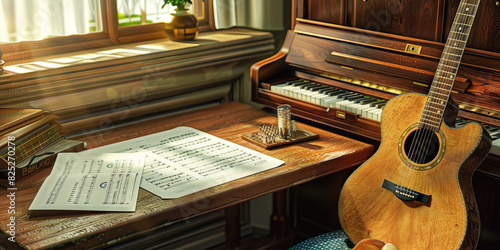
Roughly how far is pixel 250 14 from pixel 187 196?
1.45 metres

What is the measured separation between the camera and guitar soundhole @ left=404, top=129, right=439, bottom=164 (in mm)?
1778

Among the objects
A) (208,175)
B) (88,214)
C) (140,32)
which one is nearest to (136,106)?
(140,32)

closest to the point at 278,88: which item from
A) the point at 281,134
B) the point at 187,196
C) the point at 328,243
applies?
the point at 281,134

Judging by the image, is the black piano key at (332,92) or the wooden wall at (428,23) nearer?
the wooden wall at (428,23)

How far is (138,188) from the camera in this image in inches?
68.9

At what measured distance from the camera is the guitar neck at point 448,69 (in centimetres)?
175

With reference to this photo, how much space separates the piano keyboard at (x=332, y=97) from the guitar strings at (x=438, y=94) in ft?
0.94

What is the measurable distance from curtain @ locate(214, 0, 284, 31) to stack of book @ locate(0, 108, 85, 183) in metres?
1.12

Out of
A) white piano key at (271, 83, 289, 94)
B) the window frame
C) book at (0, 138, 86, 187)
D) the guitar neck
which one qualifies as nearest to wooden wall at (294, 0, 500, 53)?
the guitar neck

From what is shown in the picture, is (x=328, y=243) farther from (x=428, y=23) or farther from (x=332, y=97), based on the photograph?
(x=428, y=23)

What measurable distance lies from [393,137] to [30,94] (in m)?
1.35

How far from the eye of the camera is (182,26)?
8.87ft

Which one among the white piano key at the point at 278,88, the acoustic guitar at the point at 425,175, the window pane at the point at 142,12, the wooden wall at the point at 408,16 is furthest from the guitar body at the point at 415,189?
the window pane at the point at 142,12

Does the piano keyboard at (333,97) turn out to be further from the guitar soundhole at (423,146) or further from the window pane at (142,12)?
the window pane at (142,12)
